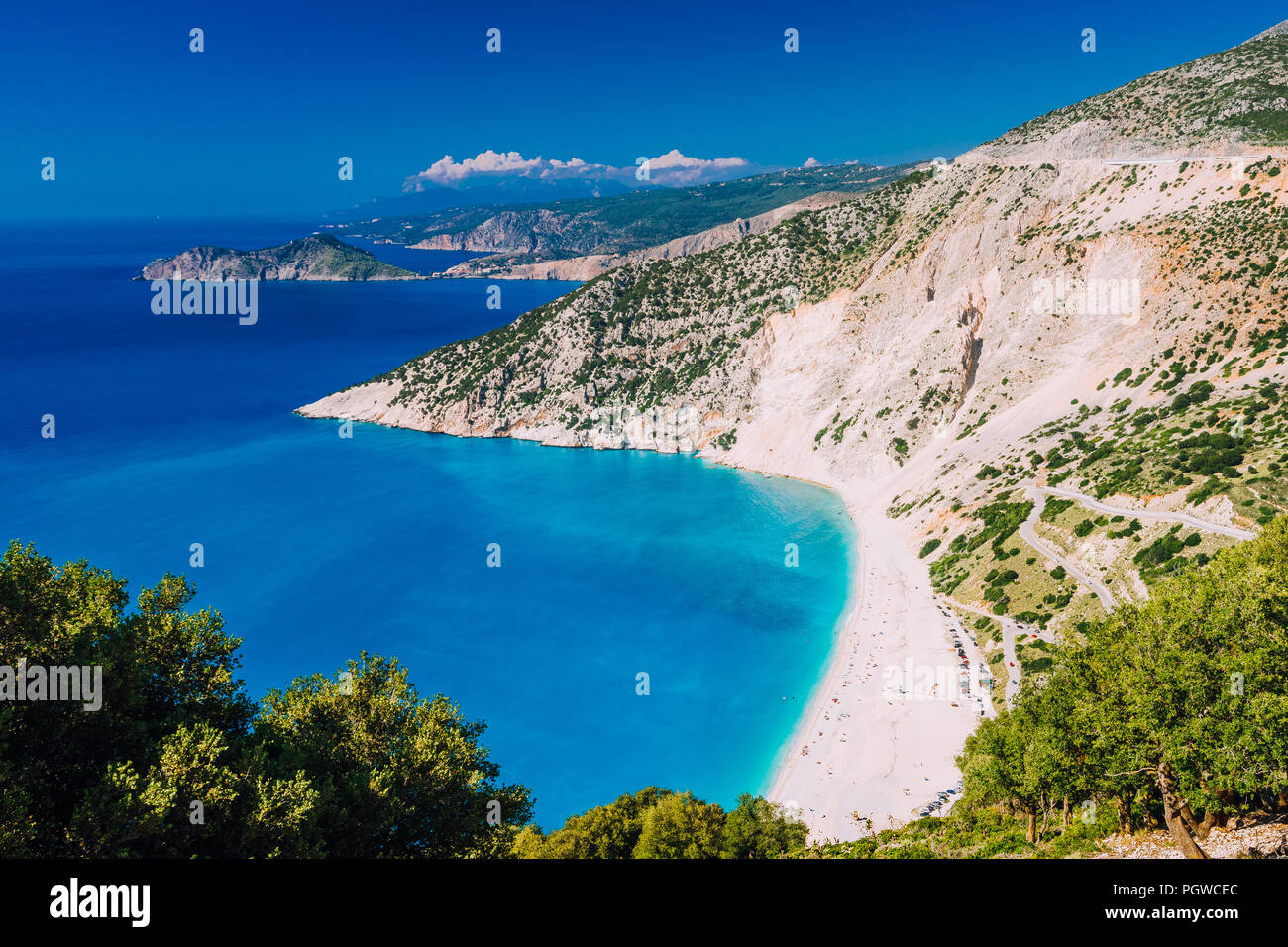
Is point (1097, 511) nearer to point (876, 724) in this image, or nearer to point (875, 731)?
point (876, 724)

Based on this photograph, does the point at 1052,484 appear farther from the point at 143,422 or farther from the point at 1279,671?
the point at 143,422

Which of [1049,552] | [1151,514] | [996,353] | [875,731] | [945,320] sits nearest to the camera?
[875,731]

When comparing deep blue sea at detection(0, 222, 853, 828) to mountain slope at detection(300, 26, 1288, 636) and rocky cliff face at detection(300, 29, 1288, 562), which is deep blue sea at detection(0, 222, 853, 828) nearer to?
rocky cliff face at detection(300, 29, 1288, 562)

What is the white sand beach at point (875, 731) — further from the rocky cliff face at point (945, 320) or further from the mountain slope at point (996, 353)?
the rocky cliff face at point (945, 320)

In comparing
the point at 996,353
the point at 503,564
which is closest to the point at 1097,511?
the point at 996,353

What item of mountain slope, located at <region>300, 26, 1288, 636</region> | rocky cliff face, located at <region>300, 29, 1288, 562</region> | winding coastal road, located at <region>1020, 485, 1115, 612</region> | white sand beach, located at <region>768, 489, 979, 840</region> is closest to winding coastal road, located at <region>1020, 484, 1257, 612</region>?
winding coastal road, located at <region>1020, 485, 1115, 612</region>
